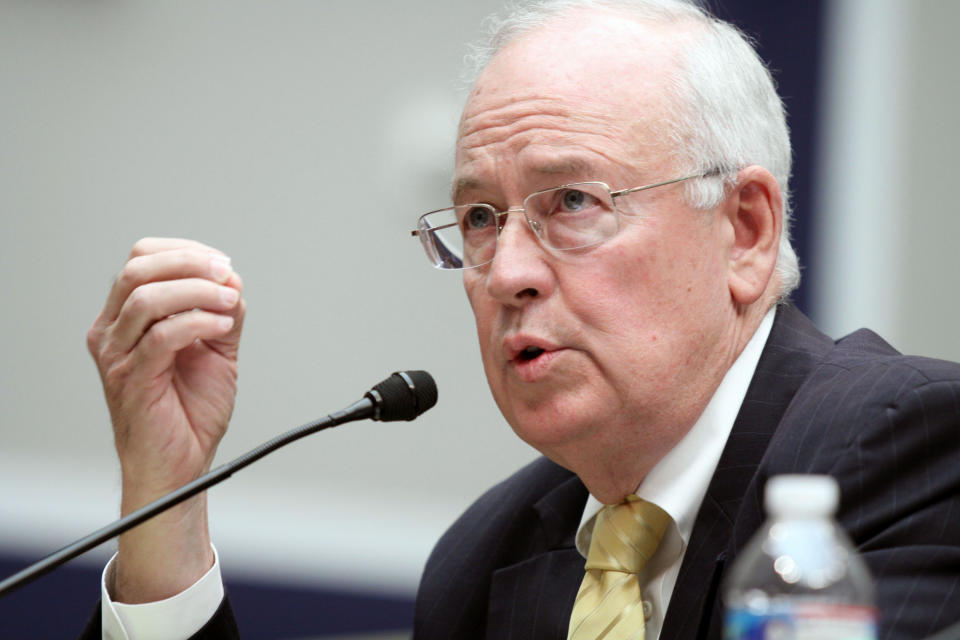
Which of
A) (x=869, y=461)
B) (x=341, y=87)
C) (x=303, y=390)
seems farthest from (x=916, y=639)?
(x=341, y=87)

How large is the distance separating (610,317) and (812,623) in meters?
0.86

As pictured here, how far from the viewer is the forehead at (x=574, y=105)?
1696 millimetres

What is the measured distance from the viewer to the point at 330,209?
12.3 ft

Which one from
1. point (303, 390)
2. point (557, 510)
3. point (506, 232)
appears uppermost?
point (506, 232)

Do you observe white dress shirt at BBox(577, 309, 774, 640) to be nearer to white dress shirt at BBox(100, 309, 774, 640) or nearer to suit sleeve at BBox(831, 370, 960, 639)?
white dress shirt at BBox(100, 309, 774, 640)

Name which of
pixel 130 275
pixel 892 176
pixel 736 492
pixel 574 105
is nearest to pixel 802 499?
pixel 736 492

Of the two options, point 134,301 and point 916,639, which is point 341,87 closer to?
point 134,301

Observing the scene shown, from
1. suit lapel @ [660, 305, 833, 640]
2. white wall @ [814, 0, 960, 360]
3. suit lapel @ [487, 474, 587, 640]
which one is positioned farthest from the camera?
white wall @ [814, 0, 960, 360]

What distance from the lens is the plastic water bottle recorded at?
0.82m

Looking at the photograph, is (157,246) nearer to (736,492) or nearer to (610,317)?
(610,317)

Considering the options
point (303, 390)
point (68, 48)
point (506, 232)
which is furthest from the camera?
point (303, 390)

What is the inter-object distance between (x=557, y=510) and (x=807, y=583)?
1.02m

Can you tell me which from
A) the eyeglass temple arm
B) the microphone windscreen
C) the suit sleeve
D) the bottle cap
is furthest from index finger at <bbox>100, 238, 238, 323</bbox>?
the bottle cap

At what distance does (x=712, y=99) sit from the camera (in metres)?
1.74
